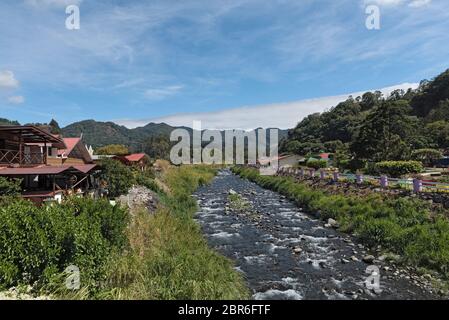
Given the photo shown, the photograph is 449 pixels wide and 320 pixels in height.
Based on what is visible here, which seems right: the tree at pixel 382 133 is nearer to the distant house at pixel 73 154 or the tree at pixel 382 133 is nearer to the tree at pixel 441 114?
the distant house at pixel 73 154

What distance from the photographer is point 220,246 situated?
714 inches

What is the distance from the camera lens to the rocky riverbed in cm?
1237

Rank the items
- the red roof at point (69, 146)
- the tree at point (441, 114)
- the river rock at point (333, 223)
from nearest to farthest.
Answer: the river rock at point (333, 223), the red roof at point (69, 146), the tree at point (441, 114)

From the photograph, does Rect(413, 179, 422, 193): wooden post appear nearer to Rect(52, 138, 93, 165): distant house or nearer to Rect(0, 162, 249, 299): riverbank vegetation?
Rect(0, 162, 249, 299): riverbank vegetation

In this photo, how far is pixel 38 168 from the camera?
70.9 ft

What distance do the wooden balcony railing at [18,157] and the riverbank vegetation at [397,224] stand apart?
22069 mm

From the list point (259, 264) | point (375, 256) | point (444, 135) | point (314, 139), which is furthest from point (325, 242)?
point (314, 139)

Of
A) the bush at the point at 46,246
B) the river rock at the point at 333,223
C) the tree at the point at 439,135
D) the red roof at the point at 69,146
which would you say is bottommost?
the river rock at the point at 333,223

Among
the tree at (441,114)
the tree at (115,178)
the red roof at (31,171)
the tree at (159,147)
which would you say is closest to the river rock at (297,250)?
the red roof at (31,171)

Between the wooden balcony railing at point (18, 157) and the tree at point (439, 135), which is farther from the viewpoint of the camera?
the tree at point (439, 135)

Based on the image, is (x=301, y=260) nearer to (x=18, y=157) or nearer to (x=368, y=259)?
(x=368, y=259)

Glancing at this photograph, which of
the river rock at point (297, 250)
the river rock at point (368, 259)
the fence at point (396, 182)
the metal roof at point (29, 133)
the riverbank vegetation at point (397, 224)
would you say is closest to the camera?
the riverbank vegetation at point (397, 224)

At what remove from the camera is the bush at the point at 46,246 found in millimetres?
8539

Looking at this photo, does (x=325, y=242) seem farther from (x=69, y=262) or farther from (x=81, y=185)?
(x=81, y=185)
